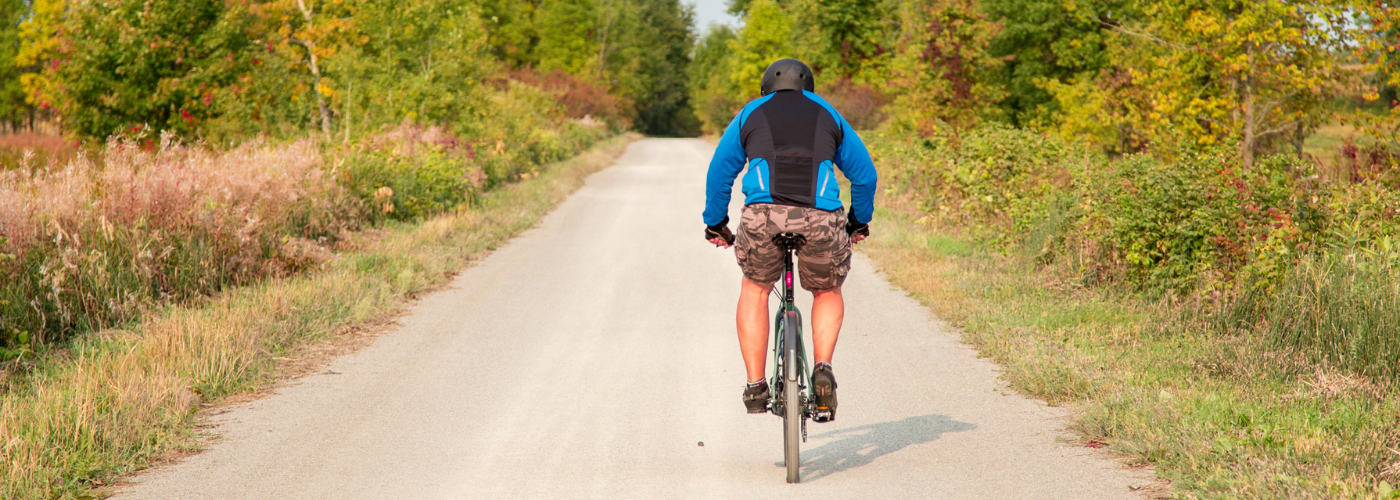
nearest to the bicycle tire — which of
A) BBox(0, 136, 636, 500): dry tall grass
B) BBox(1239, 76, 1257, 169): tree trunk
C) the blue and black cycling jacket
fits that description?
the blue and black cycling jacket

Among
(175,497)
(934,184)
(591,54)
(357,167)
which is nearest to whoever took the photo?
(175,497)

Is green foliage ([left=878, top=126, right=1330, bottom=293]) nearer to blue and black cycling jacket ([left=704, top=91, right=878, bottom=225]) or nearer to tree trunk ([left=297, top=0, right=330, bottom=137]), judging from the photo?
blue and black cycling jacket ([left=704, top=91, right=878, bottom=225])

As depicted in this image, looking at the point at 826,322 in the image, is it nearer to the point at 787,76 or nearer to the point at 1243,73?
the point at 787,76

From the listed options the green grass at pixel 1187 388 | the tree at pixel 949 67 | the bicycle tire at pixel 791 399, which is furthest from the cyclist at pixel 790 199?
the tree at pixel 949 67

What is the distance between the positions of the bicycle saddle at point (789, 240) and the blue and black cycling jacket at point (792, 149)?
130 millimetres

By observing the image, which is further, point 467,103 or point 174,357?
point 467,103

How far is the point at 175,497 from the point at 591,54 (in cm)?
7826

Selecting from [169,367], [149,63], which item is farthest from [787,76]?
[149,63]

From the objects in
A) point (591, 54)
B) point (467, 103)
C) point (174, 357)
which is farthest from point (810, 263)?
point (591, 54)

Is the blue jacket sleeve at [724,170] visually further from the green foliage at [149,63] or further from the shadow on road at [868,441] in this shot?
the green foliage at [149,63]

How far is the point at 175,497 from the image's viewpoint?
4086 mm

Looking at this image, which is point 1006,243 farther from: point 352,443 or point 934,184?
point 352,443

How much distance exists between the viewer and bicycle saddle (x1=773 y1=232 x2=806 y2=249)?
4184 millimetres

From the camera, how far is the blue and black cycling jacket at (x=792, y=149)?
413cm
